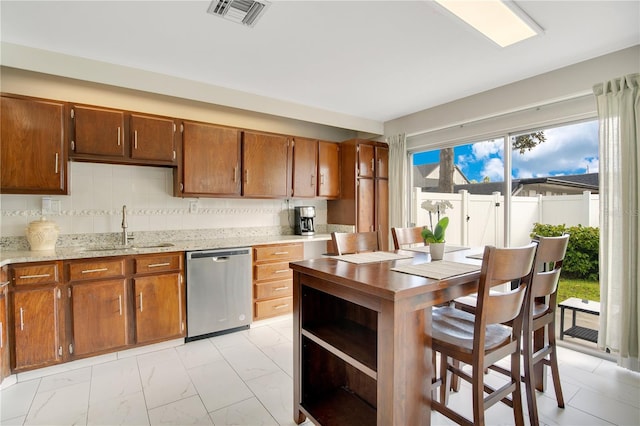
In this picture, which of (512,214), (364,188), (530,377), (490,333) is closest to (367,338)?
(490,333)

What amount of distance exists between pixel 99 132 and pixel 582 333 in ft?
15.0

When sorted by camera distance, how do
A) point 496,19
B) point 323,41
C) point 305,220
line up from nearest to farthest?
point 496,19
point 323,41
point 305,220

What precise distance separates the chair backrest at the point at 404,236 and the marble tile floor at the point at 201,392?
1.12 m

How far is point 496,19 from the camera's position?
2.06m

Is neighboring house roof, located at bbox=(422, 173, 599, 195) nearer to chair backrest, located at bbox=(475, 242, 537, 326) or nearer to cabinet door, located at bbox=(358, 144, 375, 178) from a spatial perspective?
cabinet door, located at bbox=(358, 144, 375, 178)

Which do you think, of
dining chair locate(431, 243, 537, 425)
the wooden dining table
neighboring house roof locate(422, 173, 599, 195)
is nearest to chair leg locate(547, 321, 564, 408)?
dining chair locate(431, 243, 537, 425)

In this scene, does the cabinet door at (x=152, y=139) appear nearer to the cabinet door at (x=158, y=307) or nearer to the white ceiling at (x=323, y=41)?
the white ceiling at (x=323, y=41)

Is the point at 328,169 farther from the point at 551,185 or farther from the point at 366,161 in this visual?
the point at 551,185

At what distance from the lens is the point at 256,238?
3744mm

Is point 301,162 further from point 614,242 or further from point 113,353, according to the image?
point 614,242

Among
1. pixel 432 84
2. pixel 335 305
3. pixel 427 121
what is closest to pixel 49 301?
pixel 335 305

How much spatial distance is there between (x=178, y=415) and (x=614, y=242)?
131 inches

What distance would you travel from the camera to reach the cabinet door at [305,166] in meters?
3.92

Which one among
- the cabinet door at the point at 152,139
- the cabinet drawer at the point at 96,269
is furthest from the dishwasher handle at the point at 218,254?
the cabinet door at the point at 152,139
